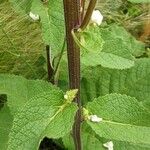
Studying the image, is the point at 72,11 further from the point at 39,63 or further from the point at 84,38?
the point at 39,63

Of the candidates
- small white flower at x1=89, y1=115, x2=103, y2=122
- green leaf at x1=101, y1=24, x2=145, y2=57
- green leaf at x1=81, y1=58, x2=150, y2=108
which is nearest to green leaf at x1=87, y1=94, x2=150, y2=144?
small white flower at x1=89, y1=115, x2=103, y2=122

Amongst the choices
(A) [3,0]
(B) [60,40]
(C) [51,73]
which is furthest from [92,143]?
(A) [3,0]

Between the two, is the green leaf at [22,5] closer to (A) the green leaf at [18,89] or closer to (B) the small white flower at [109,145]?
(A) the green leaf at [18,89]

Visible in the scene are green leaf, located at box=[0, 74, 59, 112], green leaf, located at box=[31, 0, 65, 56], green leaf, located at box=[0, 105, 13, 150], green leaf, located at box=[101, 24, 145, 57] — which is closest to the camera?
green leaf, located at box=[31, 0, 65, 56]

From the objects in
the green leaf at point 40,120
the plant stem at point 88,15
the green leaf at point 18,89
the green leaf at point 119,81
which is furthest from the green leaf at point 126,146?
the plant stem at point 88,15

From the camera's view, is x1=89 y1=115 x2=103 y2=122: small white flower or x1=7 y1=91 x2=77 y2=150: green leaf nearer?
x1=7 y1=91 x2=77 y2=150: green leaf

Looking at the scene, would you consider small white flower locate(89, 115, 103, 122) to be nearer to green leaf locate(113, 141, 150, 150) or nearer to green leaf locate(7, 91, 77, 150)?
green leaf locate(7, 91, 77, 150)

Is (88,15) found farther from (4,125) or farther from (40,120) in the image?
(4,125)
